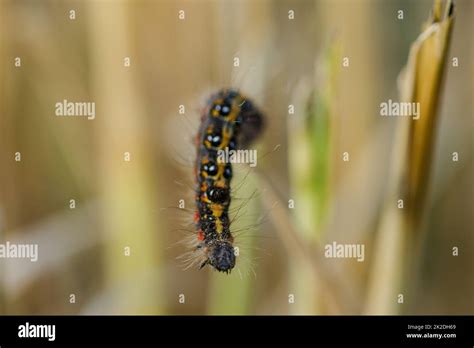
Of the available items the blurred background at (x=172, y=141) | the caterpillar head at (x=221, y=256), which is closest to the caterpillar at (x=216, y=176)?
the caterpillar head at (x=221, y=256)

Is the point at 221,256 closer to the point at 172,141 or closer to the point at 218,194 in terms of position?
the point at 218,194

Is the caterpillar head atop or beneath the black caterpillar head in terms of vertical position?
beneath

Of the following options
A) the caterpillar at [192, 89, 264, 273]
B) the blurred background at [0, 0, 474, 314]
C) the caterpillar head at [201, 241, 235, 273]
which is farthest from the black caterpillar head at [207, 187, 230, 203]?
the blurred background at [0, 0, 474, 314]

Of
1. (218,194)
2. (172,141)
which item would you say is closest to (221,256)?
(218,194)

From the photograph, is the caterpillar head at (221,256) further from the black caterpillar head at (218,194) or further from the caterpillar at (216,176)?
the black caterpillar head at (218,194)

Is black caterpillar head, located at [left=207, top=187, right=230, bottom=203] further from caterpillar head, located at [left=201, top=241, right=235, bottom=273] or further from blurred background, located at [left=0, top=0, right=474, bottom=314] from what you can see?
blurred background, located at [left=0, top=0, right=474, bottom=314]
